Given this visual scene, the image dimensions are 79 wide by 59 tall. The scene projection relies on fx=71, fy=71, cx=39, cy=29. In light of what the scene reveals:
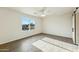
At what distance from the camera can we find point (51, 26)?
3.52 m

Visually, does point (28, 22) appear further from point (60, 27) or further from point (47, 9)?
point (47, 9)

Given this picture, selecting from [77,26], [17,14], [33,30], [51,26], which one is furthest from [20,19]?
[77,26]

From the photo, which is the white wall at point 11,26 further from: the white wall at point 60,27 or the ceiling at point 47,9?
the ceiling at point 47,9

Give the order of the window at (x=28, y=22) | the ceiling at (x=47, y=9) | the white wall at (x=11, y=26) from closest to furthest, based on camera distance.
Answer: the ceiling at (x=47, y=9), the white wall at (x=11, y=26), the window at (x=28, y=22)

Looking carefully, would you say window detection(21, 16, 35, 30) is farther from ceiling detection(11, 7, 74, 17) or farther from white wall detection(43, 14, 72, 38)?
ceiling detection(11, 7, 74, 17)

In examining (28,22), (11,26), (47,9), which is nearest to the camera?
(47,9)

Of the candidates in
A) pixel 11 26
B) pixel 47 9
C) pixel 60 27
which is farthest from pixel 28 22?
pixel 47 9

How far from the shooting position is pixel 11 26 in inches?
133

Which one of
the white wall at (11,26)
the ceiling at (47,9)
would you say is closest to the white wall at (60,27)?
the white wall at (11,26)

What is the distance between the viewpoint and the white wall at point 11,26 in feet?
9.95

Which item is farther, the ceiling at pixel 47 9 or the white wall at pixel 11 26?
the white wall at pixel 11 26

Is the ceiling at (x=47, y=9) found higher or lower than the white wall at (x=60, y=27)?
higher

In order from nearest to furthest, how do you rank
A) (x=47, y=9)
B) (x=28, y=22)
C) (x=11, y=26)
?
(x=47, y=9), (x=11, y=26), (x=28, y=22)
